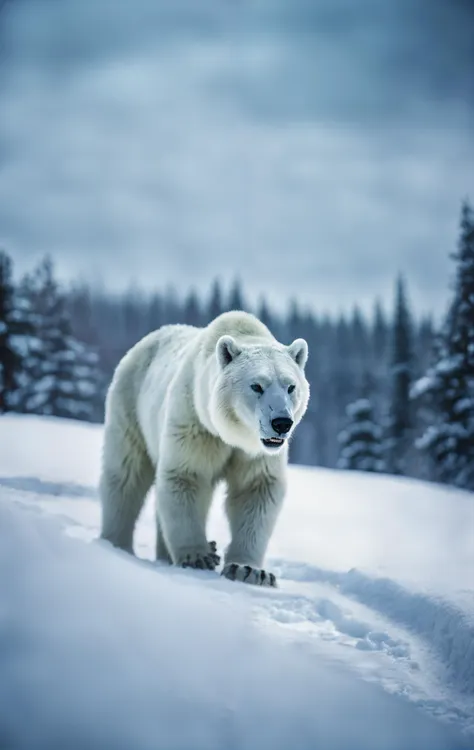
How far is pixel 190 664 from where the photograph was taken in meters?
1.78

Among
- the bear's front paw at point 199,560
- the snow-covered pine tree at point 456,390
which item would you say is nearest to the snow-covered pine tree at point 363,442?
the snow-covered pine tree at point 456,390

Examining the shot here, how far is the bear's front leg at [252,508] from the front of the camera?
446 cm

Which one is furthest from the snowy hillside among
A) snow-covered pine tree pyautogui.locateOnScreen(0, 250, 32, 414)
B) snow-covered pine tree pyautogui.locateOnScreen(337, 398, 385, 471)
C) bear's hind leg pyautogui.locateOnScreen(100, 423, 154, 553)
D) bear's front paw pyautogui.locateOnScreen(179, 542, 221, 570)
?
snow-covered pine tree pyautogui.locateOnScreen(337, 398, 385, 471)

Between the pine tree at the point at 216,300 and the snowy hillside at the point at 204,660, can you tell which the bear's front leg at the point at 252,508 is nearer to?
the snowy hillside at the point at 204,660

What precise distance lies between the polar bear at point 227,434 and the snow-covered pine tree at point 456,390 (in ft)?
49.1

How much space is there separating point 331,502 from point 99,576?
246 inches

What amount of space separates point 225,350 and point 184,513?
118cm

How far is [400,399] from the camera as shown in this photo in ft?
104

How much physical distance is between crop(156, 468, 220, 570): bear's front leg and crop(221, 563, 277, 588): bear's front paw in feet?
0.91

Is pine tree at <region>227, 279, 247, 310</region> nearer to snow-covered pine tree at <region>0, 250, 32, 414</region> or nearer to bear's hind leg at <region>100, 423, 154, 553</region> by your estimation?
snow-covered pine tree at <region>0, 250, 32, 414</region>

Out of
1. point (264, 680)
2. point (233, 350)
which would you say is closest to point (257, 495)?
point (233, 350)

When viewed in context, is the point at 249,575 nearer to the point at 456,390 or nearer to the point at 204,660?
the point at 204,660

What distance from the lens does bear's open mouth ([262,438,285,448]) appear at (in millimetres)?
3986

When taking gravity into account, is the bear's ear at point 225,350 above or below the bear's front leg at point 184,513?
above
